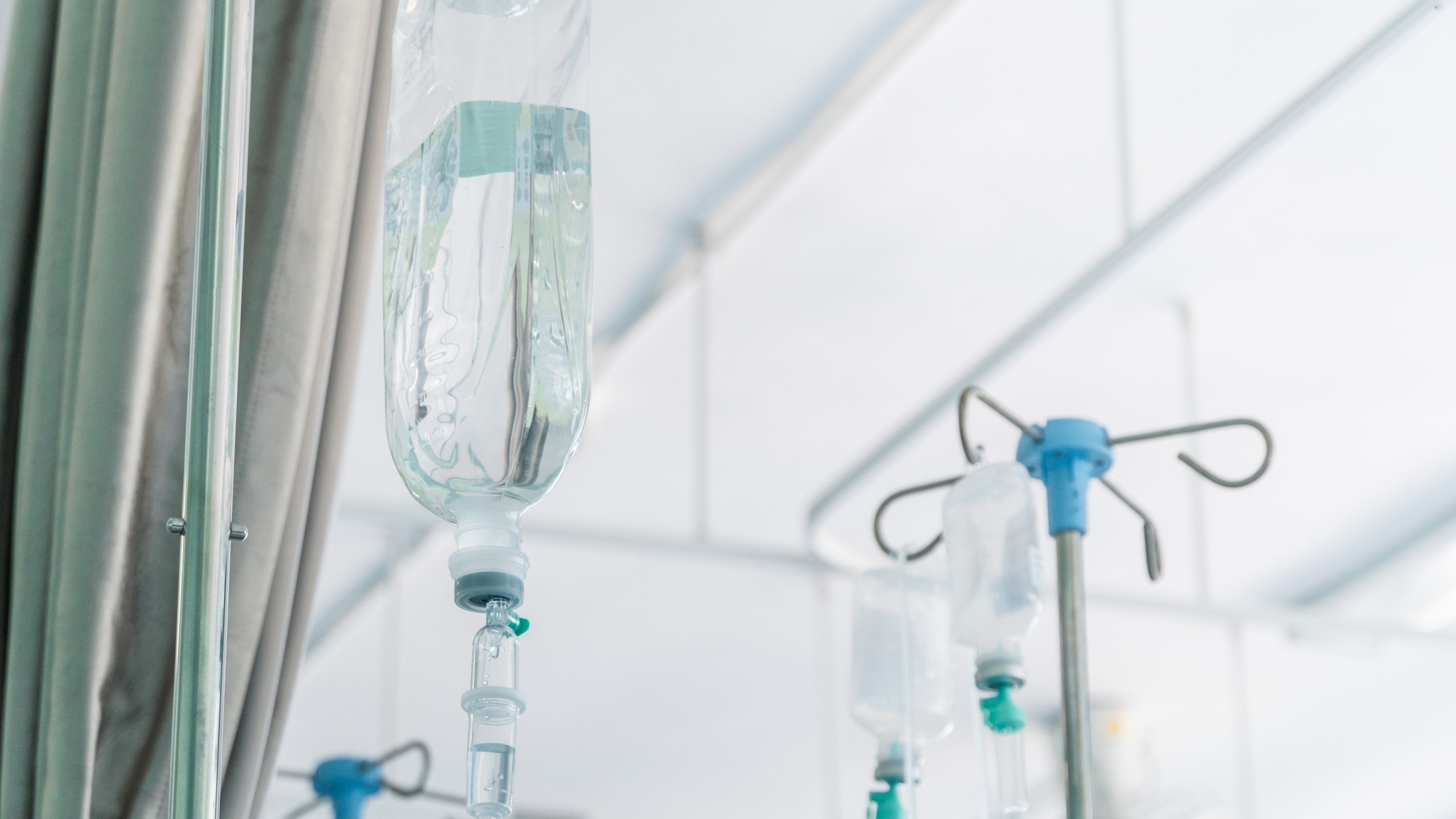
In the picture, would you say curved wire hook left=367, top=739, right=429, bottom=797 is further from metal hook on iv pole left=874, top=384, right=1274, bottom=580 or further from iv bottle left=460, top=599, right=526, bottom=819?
iv bottle left=460, top=599, right=526, bottom=819

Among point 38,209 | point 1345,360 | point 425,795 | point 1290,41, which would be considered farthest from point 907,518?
point 38,209

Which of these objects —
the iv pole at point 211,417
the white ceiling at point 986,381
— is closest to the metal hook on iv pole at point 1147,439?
the iv pole at point 211,417

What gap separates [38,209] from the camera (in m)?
1.54

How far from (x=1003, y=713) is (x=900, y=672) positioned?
1.06 ft

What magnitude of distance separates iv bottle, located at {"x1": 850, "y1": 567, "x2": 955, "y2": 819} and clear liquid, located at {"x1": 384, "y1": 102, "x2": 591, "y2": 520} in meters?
0.80

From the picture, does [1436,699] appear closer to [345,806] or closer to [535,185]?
[345,806]

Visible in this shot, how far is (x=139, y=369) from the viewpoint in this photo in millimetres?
1419

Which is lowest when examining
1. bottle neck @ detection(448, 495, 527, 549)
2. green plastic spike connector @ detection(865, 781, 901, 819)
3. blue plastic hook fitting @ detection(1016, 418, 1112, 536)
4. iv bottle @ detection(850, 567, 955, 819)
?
green plastic spike connector @ detection(865, 781, 901, 819)

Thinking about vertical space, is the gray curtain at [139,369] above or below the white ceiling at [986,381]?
below

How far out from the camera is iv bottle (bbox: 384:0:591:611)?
43.5 inches

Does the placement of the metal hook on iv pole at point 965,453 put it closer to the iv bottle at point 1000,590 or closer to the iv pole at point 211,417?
the iv bottle at point 1000,590

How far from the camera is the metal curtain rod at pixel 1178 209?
2.01 m

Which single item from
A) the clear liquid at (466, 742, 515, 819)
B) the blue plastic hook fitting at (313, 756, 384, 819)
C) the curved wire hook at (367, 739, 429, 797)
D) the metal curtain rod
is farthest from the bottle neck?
the blue plastic hook fitting at (313, 756, 384, 819)

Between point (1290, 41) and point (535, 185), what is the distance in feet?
Result: 8.52
